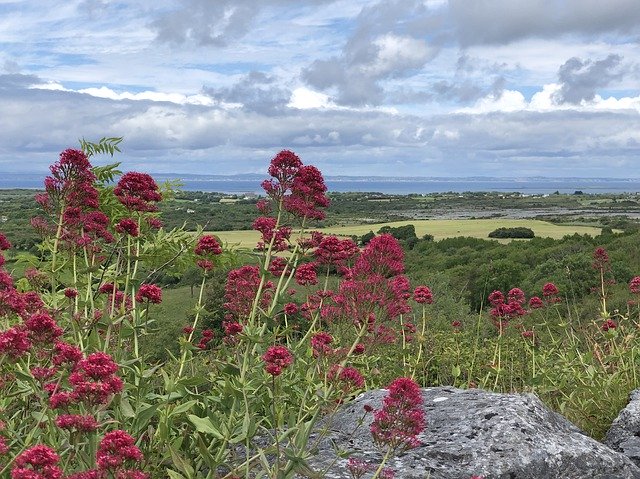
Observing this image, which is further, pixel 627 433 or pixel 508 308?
pixel 508 308

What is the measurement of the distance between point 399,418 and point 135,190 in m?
3.11

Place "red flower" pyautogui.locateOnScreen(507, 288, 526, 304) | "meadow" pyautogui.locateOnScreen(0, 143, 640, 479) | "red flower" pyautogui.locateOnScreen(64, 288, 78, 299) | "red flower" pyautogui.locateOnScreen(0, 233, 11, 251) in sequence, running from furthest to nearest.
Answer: "red flower" pyautogui.locateOnScreen(507, 288, 526, 304), "red flower" pyautogui.locateOnScreen(0, 233, 11, 251), "red flower" pyautogui.locateOnScreen(64, 288, 78, 299), "meadow" pyautogui.locateOnScreen(0, 143, 640, 479)

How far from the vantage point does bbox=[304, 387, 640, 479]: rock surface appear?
5223 millimetres

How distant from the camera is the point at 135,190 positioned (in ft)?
19.0

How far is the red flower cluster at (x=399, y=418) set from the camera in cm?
398

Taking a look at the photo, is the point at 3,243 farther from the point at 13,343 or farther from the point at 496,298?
the point at 496,298

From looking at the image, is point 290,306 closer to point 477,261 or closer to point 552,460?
point 552,460

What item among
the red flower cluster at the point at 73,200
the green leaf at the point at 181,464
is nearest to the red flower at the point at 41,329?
the green leaf at the point at 181,464

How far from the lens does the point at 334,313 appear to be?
18.5ft

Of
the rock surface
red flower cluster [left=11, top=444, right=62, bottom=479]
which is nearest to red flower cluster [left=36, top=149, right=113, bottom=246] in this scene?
the rock surface

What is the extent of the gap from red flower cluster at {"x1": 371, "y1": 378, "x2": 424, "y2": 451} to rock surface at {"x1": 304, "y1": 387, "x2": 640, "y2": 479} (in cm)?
106

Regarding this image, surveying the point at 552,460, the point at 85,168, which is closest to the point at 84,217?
the point at 85,168

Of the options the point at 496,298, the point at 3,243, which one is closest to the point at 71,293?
the point at 3,243

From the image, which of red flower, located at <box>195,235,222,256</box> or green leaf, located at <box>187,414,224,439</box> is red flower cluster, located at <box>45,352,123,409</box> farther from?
red flower, located at <box>195,235,222,256</box>
